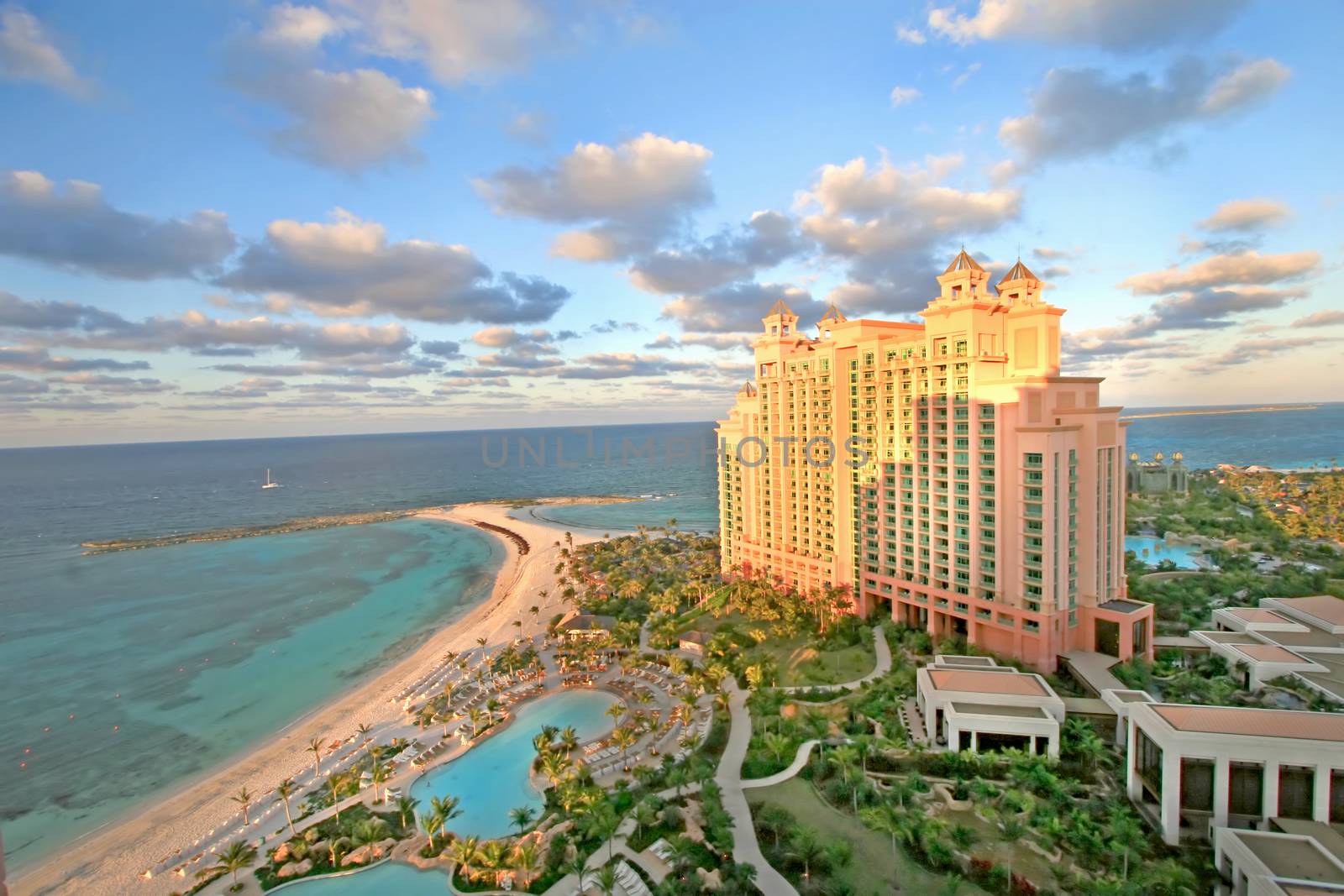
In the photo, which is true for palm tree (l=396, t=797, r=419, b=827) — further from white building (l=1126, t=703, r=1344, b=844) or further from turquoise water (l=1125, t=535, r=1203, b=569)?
turquoise water (l=1125, t=535, r=1203, b=569)

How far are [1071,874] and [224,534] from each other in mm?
117222

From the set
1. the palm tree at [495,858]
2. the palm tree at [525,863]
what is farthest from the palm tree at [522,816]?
the palm tree at [495,858]

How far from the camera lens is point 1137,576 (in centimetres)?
5619

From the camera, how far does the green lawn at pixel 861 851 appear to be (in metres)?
24.0

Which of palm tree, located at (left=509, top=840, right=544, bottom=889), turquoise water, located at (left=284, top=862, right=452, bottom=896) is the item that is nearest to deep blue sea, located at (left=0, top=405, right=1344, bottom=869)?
turquoise water, located at (left=284, top=862, right=452, bottom=896)

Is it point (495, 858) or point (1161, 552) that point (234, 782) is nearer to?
point (495, 858)

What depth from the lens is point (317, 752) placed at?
121 feet

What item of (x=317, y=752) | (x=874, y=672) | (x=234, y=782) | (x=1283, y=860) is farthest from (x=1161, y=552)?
(x=234, y=782)

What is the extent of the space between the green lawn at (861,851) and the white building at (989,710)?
7684 millimetres

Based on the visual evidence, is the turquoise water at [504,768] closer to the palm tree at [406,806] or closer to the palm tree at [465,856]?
the palm tree at [406,806]

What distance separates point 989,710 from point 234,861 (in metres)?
34.6

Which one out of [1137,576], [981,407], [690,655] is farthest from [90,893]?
[1137,576]

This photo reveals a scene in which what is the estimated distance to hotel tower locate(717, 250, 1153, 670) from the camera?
1583 inches

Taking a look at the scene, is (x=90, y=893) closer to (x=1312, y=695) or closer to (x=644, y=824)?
(x=644, y=824)
